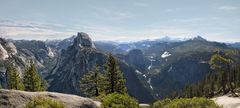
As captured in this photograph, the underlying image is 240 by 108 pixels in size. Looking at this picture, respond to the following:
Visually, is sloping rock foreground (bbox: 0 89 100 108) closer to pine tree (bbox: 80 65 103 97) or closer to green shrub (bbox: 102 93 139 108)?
green shrub (bbox: 102 93 139 108)

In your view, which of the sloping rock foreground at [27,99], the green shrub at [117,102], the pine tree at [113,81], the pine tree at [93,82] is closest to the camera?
the sloping rock foreground at [27,99]

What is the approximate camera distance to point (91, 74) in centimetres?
11456

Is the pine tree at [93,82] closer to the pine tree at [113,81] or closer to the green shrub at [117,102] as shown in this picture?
the pine tree at [113,81]

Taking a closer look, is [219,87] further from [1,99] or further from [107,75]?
[1,99]

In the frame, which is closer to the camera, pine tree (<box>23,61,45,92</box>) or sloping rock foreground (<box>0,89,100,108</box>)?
sloping rock foreground (<box>0,89,100,108</box>)

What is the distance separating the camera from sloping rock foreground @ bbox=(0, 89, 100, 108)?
6400 centimetres

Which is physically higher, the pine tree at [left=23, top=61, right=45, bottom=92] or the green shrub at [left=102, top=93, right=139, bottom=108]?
the green shrub at [left=102, top=93, right=139, bottom=108]

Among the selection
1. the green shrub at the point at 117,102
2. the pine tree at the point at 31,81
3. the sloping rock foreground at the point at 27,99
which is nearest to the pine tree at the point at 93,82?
the pine tree at the point at 31,81

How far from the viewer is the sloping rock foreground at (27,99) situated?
6400 centimetres

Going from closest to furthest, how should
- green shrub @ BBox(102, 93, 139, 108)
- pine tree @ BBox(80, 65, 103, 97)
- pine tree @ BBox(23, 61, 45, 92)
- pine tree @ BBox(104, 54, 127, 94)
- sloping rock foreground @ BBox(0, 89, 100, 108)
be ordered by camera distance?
sloping rock foreground @ BBox(0, 89, 100, 108) → green shrub @ BBox(102, 93, 139, 108) → pine tree @ BBox(104, 54, 127, 94) → pine tree @ BBox(80, 65, 103, 97) → pine tree @ BBox(23, 61, 45, 92)

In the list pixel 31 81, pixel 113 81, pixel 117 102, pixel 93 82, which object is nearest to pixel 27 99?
pixel 117 102

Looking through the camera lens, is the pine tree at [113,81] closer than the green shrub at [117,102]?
No

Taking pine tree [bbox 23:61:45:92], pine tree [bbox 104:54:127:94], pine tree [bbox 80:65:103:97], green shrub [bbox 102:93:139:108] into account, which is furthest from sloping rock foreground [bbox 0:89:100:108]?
pine tree [bbox 23:61:45:92]

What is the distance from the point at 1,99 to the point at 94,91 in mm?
55197
